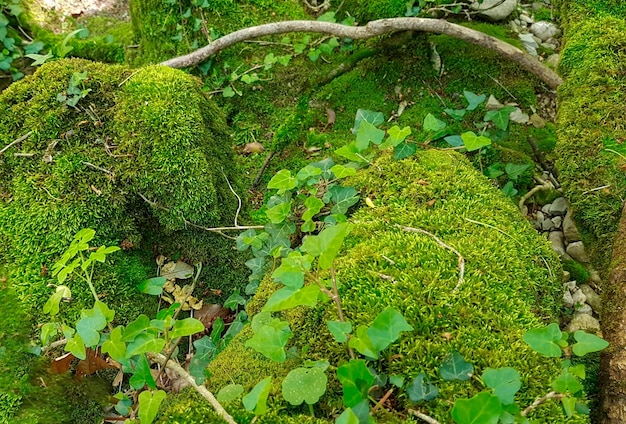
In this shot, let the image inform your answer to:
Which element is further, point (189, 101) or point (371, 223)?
point (189, 101)

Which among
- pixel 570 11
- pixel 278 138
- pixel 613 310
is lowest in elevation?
pixel 613 310

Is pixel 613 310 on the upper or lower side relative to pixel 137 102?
lower

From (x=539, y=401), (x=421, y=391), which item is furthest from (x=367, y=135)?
(x=539, y=401)

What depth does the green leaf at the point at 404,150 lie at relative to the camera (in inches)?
96.0

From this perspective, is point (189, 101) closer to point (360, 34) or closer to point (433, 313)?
point (360, 34)

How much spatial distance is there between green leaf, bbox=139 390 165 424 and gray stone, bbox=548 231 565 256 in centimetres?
258

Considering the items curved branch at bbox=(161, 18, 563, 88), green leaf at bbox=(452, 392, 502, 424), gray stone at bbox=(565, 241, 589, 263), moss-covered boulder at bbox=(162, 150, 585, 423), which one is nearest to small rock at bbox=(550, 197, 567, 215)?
gray stone at bbox=(565, 241, 589, 263)

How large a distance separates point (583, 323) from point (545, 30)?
9.56 feet

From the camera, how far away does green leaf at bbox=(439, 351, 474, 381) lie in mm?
1567

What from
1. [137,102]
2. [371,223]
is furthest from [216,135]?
[371,223]

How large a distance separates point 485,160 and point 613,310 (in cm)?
147

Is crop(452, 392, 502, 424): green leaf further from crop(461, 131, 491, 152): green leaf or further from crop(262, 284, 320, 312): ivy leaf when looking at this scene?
crop(461, 131, 491, 152): green leaf

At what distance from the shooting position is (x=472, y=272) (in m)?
1.88

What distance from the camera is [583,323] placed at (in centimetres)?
259
